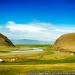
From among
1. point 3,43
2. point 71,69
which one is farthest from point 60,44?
point 71,69

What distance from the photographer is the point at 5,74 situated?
140 feet

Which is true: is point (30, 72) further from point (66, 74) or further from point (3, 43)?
point (3, 43)

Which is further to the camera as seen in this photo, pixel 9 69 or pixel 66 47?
pixel 66 47

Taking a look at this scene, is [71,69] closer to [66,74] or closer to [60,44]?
[66,74]

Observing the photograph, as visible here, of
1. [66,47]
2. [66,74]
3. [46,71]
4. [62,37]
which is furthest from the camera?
[62,37]

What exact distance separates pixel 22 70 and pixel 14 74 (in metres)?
3.58

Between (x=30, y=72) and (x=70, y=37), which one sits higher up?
(x=70, y=37)

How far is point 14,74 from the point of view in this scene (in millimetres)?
42406

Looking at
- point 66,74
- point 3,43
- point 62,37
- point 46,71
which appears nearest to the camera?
point 66,74

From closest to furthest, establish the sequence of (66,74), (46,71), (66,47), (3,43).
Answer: (66,74) < (46,71) < (66,47) < (3,43)

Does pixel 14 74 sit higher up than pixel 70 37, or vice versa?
pixel 70 37

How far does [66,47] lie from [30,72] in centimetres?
8494

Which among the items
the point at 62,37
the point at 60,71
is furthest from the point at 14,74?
the point at 62,37

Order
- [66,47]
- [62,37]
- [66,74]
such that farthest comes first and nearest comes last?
1. [62,37]
2. [66,47]
3. [66,74]
